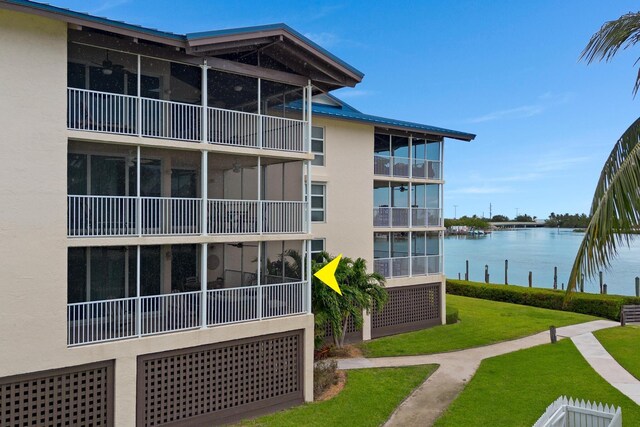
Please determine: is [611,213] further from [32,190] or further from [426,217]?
[426,217]

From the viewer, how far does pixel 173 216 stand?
12453 millimetres

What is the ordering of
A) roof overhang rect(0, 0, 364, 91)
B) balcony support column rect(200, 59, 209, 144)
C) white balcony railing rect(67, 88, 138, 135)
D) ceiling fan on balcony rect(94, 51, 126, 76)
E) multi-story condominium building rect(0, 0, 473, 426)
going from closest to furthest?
multi-story condominium building rect(0, 0, 473, 426), roof overhang rect(0, 0, 364, 91), white balcony railing rect(67, 88, 138, 135), ceiling fan on balcony rect(94, 51, 126, 76), balcony support column rect(200, 59, 209, 144)

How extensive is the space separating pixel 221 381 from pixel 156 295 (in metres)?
2.66

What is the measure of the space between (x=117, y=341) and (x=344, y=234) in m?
11.3

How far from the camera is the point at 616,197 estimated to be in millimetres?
7004

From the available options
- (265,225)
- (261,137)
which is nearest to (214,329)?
(265,225)

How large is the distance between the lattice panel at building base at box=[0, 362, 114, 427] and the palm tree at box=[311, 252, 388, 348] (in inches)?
262

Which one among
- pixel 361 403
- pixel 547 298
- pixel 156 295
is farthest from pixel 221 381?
pixel 547 298

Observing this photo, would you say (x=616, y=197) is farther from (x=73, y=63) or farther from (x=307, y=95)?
(x=73, y=63)

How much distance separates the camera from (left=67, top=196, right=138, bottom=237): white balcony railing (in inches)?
431

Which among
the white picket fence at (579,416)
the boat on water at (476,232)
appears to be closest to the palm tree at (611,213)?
the white picket fence at (579,416)

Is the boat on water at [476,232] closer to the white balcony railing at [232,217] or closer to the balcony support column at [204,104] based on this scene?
the white balcony railing at [232,217]

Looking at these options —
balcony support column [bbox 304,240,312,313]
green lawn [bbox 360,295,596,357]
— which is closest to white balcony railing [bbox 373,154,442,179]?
green lawn [bbox 360,295,596,357]

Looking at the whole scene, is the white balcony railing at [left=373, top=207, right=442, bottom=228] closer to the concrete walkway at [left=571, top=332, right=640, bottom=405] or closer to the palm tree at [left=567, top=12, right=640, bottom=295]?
the concrete walkway at [left=571, top=332, right=640, bottom=405]
